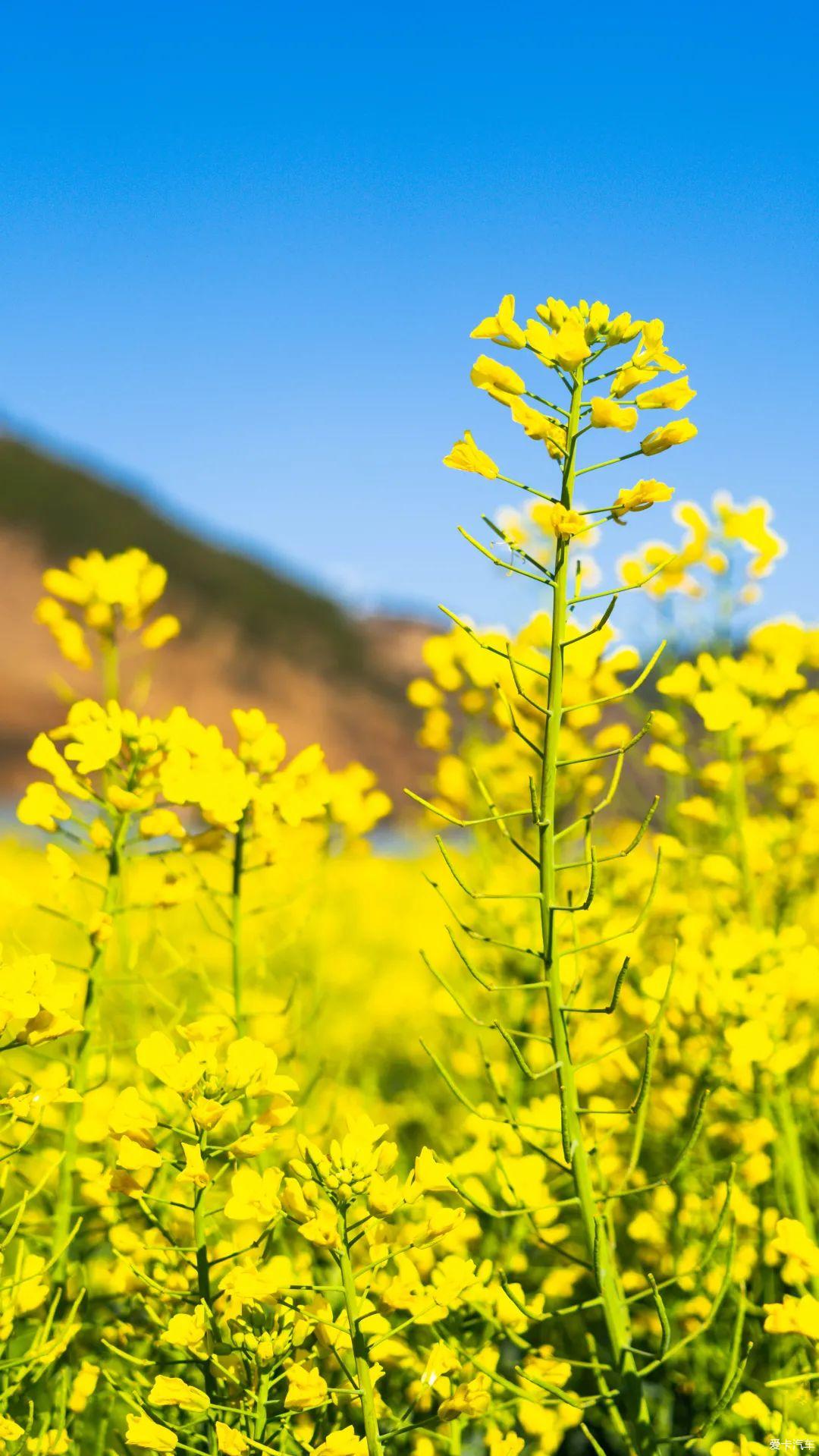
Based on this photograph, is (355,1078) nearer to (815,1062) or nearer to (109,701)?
(815,1062)

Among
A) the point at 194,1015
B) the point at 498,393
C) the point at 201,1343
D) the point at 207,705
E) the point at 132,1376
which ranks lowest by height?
the point at 132,1376

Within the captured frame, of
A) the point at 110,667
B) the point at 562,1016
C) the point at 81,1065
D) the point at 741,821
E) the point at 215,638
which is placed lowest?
the point at 81,1065

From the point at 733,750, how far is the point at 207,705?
15.6 metres

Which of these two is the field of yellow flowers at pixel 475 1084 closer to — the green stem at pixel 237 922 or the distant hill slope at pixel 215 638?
the green stem at pixel 237 922

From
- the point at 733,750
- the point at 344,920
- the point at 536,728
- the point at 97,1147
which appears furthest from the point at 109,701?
the point at 344,920

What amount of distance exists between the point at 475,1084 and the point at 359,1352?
1621mm

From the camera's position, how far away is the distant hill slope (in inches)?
645

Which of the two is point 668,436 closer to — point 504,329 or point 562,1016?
point 504,329

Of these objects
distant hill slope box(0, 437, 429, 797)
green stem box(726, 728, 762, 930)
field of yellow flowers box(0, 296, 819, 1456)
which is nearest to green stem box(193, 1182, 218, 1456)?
field of yellow flowers box(0, 296, 819, 1456)

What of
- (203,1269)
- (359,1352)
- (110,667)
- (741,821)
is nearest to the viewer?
(359,1352)

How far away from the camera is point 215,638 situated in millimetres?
18516

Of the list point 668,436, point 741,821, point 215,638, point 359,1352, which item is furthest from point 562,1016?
point 215,638

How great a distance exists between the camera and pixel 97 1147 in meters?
1.73

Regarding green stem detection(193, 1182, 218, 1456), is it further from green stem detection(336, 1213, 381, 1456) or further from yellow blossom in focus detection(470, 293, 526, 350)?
yellow blossom in focus detection(470, 293, 526, 350)
